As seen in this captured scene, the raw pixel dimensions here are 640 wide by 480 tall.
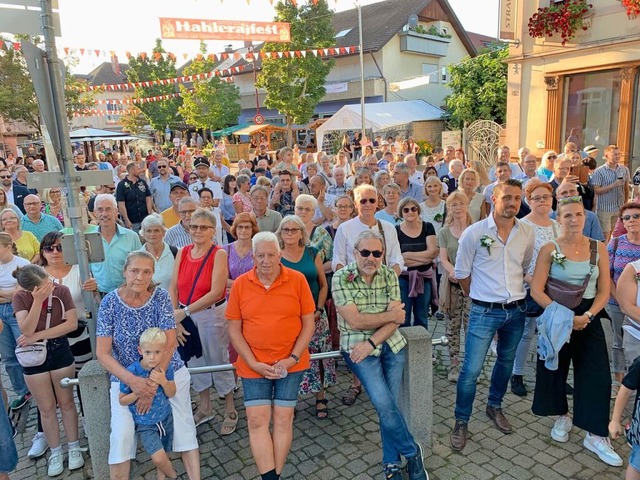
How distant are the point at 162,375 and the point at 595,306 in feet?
10.6

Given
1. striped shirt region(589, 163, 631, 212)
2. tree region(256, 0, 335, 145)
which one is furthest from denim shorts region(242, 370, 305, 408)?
tree region(256, 0, 335, 145)

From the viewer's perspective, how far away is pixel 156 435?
3270 mm

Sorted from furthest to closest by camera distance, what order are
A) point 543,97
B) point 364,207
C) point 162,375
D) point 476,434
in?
point 543,97, point 364,207, point 476,434, point 162,375

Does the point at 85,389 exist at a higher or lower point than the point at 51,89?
lower

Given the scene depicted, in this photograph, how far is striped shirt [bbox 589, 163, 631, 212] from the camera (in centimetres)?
770

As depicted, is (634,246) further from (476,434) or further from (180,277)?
(180,277)

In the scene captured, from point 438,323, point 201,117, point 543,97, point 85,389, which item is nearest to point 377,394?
point 85,389

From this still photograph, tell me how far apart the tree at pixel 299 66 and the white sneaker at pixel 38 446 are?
25.4m

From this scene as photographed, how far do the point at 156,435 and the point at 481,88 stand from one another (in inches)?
802

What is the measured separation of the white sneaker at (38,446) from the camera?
4027 mm

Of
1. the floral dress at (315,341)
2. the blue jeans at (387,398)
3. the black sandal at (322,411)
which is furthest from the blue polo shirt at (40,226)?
the blue jeans at (387,398)

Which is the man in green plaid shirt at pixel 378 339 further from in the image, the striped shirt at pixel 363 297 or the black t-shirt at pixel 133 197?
the black t-shirt at pixel 133 197

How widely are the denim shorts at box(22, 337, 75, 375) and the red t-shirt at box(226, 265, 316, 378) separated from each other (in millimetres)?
1454

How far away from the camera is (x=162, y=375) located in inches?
128
